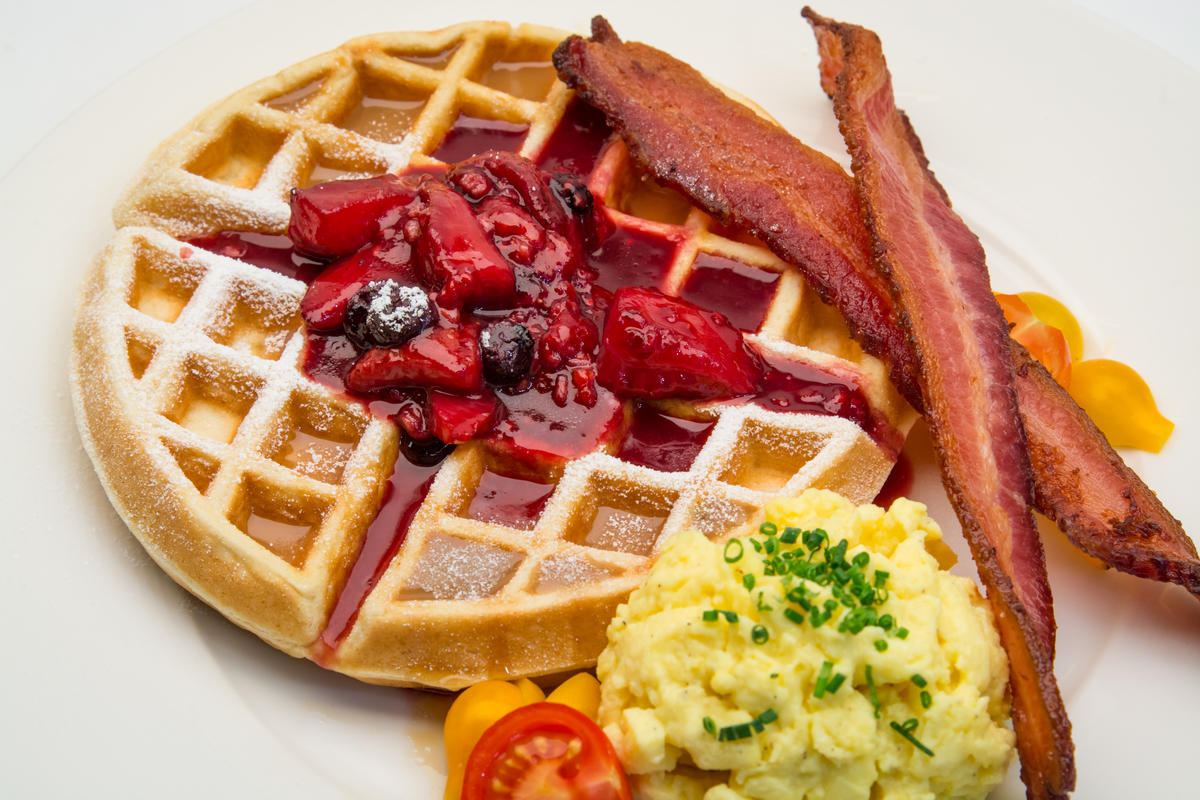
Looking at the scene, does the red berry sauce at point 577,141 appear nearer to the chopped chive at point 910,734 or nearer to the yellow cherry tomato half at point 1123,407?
the yellow cherry tomato half at point 1123,407

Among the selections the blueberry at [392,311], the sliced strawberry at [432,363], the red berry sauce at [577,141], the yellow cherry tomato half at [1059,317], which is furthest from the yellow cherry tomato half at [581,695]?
the yellow cherry tomato half at [1059,317]

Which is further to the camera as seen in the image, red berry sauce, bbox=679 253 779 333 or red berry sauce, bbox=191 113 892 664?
red berry sauce, bbox=679 253 779 333

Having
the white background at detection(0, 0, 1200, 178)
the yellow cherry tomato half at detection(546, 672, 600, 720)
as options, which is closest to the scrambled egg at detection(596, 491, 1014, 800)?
the yellow cherry tomato half at detection(546, 672, 600, 720)

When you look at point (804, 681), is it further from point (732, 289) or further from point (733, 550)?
point (732, 289)

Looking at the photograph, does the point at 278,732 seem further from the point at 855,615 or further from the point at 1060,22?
the point at 1060,22

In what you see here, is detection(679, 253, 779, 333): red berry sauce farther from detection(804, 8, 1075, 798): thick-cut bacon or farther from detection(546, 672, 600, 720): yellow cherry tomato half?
detection(546, 672, 600, 720): yellow cherry tomato half
